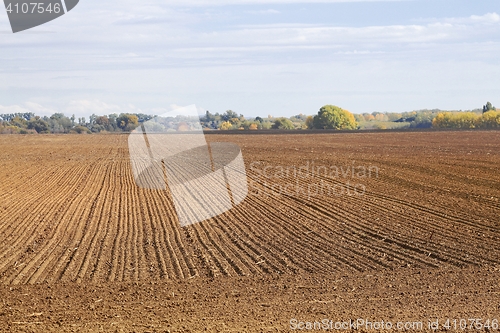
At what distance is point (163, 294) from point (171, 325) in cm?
164

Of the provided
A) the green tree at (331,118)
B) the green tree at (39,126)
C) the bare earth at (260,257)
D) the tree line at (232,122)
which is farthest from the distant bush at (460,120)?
the bare earth at (260,257)

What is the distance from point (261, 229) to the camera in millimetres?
15016

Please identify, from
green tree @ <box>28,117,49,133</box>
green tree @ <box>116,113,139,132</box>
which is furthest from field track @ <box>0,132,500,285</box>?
green tree @ <box>28,117,49,133</box>

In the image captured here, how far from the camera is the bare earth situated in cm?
855

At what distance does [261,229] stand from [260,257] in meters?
2.78

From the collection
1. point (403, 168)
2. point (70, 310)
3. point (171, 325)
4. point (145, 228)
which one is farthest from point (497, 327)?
point (403, 168)

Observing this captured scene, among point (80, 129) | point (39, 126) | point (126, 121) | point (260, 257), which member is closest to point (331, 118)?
point (126, 121)

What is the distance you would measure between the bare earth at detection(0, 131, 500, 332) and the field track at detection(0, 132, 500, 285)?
1.8 inches

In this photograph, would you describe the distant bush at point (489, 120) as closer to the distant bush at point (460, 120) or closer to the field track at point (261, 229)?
the distant bush at point (460, 120)

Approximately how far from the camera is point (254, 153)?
1569 inches

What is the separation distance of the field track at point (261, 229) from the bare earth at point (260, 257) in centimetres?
5

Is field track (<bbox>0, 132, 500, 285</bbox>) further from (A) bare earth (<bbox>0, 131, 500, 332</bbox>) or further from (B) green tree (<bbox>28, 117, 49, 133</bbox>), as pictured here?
(B) green tree (<bbox>28, 117, 49, 133</bbox>)

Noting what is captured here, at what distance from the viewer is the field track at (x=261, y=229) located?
37.9ft

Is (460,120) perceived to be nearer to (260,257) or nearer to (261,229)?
(261,229)
